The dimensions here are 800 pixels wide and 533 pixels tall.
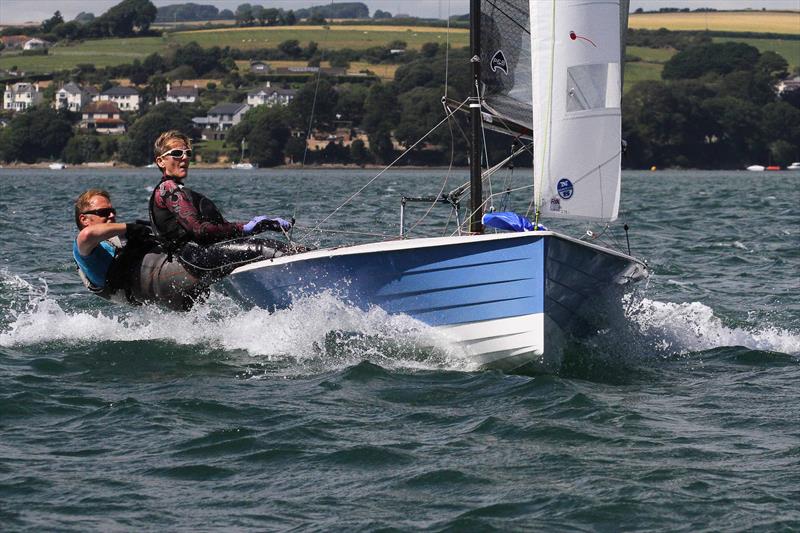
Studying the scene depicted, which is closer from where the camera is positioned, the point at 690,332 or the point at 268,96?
the point at 690,332

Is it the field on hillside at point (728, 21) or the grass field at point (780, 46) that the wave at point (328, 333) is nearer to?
the grass field at point (780, 46)

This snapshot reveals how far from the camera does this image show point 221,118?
5315 inches

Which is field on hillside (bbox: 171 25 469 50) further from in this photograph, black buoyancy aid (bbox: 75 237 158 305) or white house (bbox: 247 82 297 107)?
black buoyancy aid (bbox: 75 237 158 305)

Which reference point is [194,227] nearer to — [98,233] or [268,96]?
[98,233]

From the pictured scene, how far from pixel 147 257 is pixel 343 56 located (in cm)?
13948

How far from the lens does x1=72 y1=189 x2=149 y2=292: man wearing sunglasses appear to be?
10.5m

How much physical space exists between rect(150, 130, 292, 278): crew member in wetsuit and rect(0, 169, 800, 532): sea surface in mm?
490

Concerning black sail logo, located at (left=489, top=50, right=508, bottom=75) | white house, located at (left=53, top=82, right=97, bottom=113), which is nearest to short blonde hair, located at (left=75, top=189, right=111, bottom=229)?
black sail logo, located at (left=489, top=50, right=508, bottom=75)

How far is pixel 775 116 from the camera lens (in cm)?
12650

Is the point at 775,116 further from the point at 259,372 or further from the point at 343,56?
the point at 259,372

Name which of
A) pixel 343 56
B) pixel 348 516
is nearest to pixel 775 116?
pixel 343 56

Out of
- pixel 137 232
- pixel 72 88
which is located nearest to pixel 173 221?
pixel 137 232

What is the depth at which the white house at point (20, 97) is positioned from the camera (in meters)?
145

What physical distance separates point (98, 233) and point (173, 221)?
804 mm
